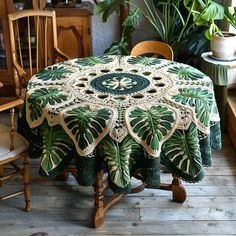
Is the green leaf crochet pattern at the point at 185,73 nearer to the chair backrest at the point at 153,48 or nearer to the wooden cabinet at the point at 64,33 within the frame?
the chair backrest at the point at 153,48

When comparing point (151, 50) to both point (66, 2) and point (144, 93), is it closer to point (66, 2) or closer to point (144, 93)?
point (144, 93)

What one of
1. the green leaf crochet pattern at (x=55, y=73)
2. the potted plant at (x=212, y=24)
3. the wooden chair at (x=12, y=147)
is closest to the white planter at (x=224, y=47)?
the potted plant at (x=212, y=24)

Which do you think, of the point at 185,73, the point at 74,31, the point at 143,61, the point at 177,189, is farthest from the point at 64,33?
the point at 177,189

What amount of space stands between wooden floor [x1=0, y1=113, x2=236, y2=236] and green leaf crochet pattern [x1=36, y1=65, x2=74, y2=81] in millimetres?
735

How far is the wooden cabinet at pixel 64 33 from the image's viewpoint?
11.4ft

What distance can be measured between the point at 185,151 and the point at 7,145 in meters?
0.97

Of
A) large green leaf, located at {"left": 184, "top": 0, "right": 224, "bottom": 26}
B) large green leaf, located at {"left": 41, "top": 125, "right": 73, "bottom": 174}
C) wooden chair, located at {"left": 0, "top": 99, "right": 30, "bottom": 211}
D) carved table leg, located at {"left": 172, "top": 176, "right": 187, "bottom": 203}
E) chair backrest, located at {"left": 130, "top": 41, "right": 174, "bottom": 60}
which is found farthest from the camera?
large green leaf, located at {"left": 184, "top": 0, "right": 224, "bottom": 26}

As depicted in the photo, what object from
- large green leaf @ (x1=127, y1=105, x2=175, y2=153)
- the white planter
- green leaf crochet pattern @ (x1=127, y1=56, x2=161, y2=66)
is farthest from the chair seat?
the white planter

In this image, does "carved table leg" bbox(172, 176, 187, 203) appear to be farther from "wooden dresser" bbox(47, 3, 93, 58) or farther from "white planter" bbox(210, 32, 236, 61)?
"wooden dresser" bbox(47, 3, 93, 58)

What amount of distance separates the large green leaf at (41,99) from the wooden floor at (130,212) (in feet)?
2.12

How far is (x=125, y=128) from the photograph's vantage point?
1879mm

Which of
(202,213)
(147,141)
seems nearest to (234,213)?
(202,213)

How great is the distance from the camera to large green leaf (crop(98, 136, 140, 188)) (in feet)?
6.22

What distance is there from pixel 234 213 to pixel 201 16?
1490 mm
